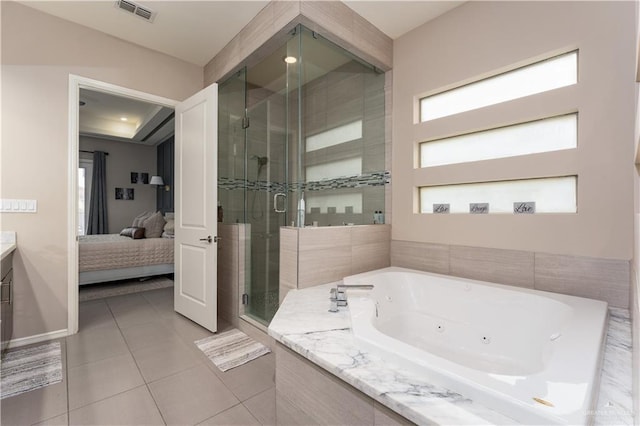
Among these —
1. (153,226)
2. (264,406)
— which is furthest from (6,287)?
(153,226)

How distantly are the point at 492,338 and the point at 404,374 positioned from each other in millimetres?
1117

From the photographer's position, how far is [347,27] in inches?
92.1

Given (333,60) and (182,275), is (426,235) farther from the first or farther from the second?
(182,275)

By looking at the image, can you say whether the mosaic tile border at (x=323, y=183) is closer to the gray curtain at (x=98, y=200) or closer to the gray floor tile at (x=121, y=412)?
the gray floor tile at (x=121, y=412)

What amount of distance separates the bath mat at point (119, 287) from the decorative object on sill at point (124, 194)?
122 inches

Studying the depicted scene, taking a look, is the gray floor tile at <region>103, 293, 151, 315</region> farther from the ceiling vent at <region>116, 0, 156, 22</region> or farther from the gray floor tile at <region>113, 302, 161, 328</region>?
the ceiling vent at <region>116, 0, 156, 22</region>

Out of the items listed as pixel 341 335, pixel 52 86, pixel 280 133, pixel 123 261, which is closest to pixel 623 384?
pixel 341 335

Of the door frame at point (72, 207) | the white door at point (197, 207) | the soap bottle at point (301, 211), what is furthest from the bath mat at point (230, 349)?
the door frame at point (72, 207)

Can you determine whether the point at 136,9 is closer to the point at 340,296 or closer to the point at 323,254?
the point at 323,254

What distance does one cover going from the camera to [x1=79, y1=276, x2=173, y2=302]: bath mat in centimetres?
368

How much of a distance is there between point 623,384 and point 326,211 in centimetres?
191

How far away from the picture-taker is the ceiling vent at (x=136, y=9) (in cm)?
231

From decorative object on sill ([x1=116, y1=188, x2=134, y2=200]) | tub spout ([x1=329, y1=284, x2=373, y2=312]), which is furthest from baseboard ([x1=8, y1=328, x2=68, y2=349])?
decorative object on sill ([x1=116, y1=188, x2=134, y2=200])

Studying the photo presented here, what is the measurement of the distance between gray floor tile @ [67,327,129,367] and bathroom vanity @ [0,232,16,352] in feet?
1.29
